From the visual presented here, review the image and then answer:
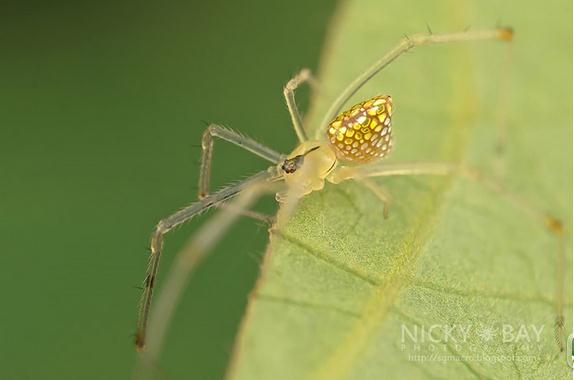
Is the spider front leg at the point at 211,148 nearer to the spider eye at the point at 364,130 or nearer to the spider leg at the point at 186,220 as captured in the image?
the spider leg at the point at 186,220

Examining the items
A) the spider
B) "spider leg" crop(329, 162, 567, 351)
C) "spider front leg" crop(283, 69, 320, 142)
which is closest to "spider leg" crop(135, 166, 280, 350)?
the spider

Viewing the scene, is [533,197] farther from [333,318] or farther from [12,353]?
[12,353]

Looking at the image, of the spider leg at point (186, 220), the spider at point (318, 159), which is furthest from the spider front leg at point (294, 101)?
the spider leg at point (186, 220)

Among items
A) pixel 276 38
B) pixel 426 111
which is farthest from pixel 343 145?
pixel 276 38

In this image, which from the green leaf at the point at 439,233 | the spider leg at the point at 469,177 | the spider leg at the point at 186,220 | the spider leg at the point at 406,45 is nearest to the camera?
the green leaf at the point at 439,233

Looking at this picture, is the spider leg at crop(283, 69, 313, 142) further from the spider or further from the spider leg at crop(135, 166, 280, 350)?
the spider leg at crop(135, 166, 280, 350)
